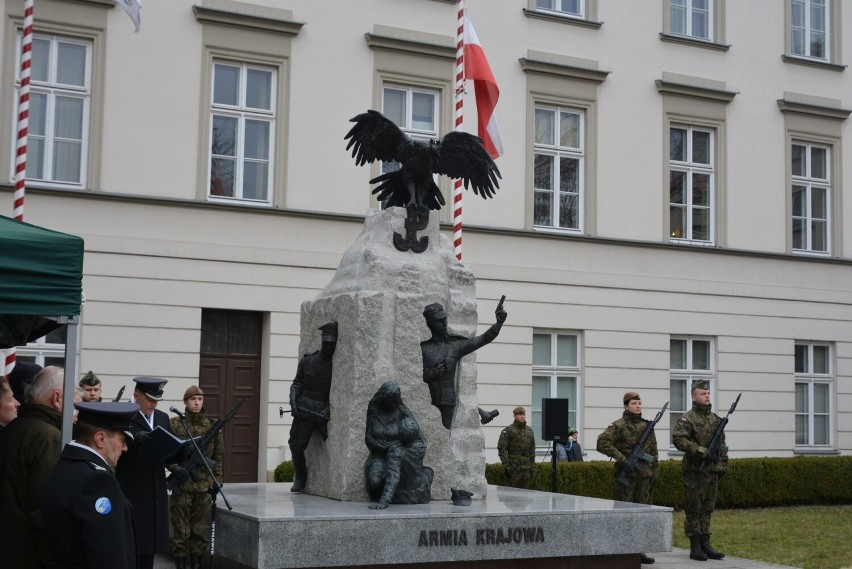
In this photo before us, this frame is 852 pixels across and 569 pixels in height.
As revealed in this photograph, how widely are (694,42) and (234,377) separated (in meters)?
11.2

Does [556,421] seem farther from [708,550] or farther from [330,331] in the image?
[330,331]

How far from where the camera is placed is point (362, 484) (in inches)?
379

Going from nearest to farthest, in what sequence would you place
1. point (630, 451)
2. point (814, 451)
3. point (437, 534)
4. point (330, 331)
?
point (437, 534)
point (330, 331)
point (630, 451)
point (814, 451)

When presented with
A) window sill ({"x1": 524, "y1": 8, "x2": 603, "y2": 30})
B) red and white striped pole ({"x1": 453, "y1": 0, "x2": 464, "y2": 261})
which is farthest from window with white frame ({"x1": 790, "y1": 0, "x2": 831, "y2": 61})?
red and white striped pole ({"x1": 453, "y1": 0, "x2": 464, "y2": 261})

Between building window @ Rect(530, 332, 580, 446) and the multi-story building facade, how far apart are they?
55 millimetres

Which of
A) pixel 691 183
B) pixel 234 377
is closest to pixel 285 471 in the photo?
pixel 234 377

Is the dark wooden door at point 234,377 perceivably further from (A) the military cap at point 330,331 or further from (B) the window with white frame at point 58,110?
(A) the military cap at point 330,331

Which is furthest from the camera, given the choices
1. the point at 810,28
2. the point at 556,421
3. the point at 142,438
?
the point at 810,28

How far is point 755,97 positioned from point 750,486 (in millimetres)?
7861

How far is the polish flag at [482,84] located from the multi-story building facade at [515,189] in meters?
2.74

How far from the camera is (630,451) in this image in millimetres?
13000

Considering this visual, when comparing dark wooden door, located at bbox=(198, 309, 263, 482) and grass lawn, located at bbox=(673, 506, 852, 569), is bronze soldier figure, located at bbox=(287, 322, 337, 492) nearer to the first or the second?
grass lawn, located at bbox=(673, 506, 852, 569)

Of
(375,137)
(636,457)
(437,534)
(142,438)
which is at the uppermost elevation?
(375,137)

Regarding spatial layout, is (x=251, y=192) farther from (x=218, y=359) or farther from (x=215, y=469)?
(x=215, y=469)
